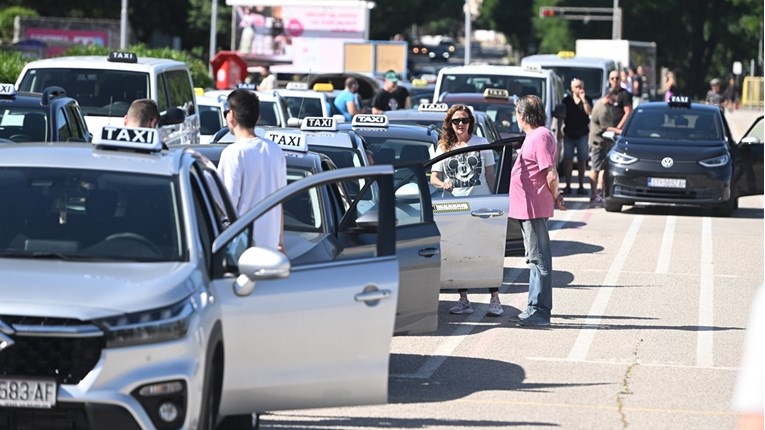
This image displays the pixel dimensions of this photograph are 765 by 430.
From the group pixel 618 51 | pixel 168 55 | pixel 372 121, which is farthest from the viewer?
pixel 618 51

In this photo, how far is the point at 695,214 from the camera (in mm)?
23453

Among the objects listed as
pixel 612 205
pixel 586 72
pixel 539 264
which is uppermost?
pixel 586 72

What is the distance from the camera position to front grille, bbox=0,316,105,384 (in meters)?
6.45

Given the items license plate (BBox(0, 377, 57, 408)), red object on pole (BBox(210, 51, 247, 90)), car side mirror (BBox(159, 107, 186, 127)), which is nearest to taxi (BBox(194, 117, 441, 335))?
license plate (BBox(0, 377, 57, 408))

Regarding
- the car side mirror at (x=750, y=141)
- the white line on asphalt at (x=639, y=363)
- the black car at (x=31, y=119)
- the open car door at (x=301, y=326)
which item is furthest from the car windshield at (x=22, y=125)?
the car side mirror at (x=750, y=141)

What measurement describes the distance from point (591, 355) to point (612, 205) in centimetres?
1216

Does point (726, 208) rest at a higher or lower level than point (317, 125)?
lower

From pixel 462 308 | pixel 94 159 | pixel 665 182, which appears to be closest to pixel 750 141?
pixel 665 182

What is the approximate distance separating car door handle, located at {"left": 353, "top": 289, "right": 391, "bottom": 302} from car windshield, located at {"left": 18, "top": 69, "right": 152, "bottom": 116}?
40.4ft

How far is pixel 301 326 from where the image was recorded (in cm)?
705

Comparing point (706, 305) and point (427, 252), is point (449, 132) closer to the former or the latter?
point (706, 305)

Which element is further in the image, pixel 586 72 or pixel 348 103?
pixel 586 72

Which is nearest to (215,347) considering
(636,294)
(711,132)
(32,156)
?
(32,156)

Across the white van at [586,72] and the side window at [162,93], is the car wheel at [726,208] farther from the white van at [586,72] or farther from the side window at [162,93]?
the white van at [586,72]
